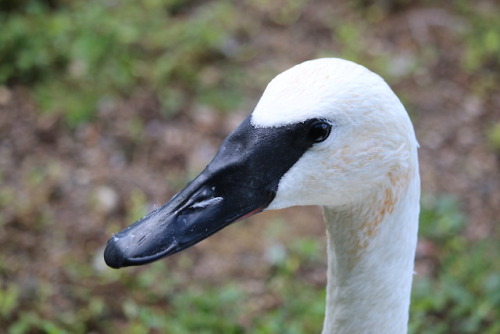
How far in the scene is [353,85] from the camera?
1905mm

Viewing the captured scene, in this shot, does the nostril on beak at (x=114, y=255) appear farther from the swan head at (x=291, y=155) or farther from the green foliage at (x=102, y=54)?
the green foliage at (x=102, y=54)

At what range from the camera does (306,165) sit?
1985 millimetres

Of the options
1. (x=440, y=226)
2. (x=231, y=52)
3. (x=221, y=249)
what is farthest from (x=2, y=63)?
(x=440, y=226)

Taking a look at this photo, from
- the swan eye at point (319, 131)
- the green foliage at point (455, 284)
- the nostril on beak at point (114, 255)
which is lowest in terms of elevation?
the green foliage at point (455, 284)

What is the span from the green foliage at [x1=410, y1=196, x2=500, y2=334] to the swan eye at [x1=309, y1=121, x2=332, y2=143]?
1.74 metres

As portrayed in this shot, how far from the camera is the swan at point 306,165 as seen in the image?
190cm

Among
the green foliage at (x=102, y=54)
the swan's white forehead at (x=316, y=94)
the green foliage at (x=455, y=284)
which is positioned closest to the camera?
the swan's white forehead at (x=316, y=94)

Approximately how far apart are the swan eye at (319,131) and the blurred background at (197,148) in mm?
1652

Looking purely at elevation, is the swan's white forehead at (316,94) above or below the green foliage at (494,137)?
above

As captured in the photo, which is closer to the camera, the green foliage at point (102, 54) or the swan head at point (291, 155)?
the swan head at point (291, 155)

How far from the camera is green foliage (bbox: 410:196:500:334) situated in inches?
135

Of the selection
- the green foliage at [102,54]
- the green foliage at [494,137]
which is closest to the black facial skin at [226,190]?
the green foliage at [102,54]

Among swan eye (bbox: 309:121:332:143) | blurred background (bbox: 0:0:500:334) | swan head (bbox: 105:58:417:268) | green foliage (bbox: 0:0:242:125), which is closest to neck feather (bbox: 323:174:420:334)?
swan head (bbox: 105:58:417:268)

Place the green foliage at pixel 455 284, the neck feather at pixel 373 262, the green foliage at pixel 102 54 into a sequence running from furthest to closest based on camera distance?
the green foliage at pixel 102 54 < the green foliage at pixel 455 284 < the neck feather at pixel 373 262
